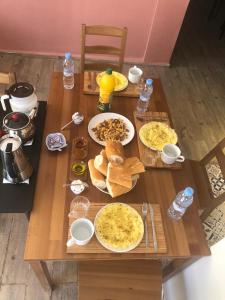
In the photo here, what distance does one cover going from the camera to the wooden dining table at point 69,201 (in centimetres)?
103

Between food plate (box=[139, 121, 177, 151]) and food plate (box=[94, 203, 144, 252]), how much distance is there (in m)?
0.41

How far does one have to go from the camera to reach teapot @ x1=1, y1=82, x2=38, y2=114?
4.20 ft

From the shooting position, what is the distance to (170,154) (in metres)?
1.34

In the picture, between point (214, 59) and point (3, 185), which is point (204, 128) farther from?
point (3, 185)

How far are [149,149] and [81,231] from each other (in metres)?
0.57

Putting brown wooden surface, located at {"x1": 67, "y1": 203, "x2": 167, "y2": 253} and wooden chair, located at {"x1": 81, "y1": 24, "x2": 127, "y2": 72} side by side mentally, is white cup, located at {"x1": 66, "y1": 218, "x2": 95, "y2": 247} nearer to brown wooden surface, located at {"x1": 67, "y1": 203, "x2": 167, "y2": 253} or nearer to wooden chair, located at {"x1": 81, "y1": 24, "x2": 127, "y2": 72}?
brown wooden surface, located at {"x1": 67, "y1": 203, "x2": 167, "y2": 253}

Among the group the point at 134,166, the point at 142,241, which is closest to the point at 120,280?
the point at 142,241

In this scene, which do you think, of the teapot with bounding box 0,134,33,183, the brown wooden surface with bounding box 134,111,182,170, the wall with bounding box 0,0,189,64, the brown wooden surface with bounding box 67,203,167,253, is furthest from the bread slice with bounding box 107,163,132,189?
the wall with bounding box 0,0,189,64

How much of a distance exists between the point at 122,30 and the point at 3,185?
138 centimetres

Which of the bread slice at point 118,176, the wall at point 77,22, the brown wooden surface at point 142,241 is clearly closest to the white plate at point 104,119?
the bread slice at point 118,176

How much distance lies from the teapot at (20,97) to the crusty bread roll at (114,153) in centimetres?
48

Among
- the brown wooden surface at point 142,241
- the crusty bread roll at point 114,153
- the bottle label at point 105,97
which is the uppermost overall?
the crusty bread roll at point 114,153

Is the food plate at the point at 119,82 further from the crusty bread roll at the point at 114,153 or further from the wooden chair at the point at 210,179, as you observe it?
the wooden chair at the point at 210,179

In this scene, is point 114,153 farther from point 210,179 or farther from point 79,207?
point 210,179
